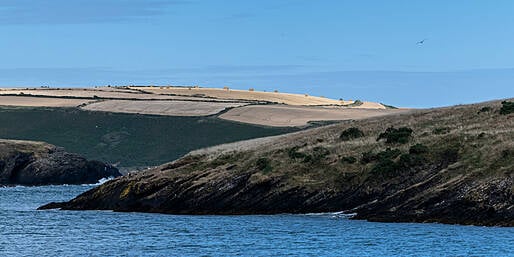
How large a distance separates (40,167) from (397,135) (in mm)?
100061

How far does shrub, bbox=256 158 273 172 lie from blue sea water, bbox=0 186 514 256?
7.36 m

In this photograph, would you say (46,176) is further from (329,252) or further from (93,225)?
(329,252)

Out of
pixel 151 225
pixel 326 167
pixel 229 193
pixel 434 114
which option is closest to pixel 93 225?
pixel 151 225

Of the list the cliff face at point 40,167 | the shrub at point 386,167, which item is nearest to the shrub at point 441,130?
the shrub at point 386,167

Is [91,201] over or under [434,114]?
under

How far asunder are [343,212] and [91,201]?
27262mm

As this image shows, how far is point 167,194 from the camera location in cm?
9656

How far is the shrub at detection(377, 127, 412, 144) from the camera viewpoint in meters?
97.6

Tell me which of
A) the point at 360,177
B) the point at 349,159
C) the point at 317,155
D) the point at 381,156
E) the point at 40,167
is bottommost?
the point at 360,177

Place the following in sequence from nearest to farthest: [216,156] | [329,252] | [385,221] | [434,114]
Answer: [329,252] → [385,221] → [216,156] → [434,114]

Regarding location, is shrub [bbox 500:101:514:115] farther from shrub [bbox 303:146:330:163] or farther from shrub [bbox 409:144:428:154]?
shrub [bbox 303:146:330:163]

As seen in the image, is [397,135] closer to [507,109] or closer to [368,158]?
[368,158]

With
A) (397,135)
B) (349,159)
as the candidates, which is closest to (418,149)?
(349,159)

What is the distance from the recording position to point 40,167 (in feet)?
615
